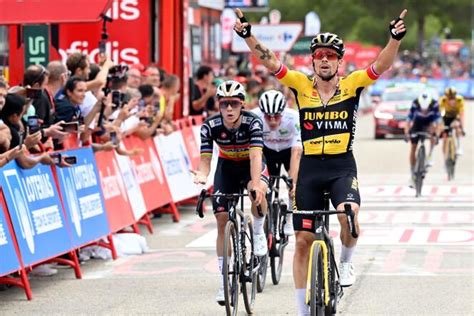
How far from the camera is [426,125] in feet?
70.5

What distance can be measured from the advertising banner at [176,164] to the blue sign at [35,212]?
5.40 metres

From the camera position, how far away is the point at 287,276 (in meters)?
12.6

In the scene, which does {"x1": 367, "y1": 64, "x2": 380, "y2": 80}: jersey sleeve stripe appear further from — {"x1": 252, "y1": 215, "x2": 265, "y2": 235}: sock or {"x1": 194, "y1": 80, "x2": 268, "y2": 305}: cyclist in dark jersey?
{"x1": 252, "y1": 215, "x2": 265, "y2": 235}: sock

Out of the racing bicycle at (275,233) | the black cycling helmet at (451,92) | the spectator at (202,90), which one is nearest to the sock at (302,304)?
the racing bicycle at (275,233)

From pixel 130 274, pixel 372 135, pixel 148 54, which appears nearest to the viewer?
pixel 130 274

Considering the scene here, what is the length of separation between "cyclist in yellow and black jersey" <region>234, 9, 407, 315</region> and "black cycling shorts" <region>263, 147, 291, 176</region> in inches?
142

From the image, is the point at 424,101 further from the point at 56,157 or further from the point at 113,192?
the point at 56,157

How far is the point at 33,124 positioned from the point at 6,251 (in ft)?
4.66

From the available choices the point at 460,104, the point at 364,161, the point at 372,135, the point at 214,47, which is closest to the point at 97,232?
the point at 460,104

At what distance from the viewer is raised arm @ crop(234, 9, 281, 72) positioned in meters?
9.29

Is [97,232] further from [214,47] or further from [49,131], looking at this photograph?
[214,47]

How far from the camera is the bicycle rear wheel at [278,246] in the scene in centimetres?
1198

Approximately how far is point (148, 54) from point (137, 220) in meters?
6.88

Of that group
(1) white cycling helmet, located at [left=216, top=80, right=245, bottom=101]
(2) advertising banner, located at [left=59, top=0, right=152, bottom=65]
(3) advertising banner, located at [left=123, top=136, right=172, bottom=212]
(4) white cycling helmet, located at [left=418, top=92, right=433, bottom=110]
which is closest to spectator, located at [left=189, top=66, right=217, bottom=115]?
(2) advertising banner, located at [left=59, top=0, right=152, bottom=65]
